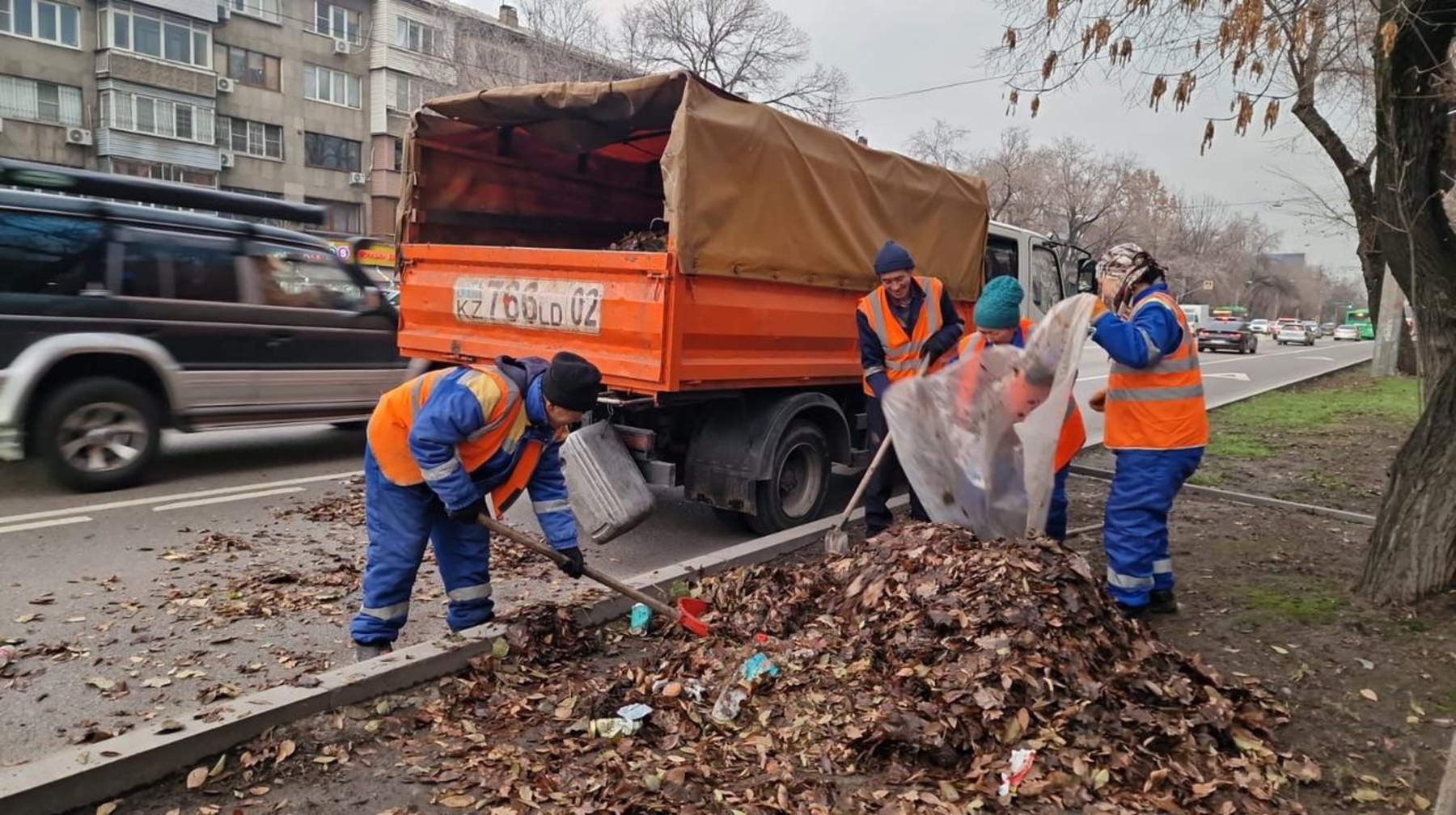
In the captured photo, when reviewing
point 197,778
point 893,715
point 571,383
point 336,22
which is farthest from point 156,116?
point 893,715

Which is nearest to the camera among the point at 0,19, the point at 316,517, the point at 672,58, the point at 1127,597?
the point at 1127,597

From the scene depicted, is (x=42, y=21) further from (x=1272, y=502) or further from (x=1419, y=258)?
(x=1419, y=258)

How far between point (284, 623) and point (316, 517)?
1.93 m

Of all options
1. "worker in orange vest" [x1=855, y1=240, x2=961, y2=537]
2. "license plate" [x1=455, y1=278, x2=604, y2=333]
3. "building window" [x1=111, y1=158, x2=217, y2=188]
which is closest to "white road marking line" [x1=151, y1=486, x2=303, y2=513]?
"license plate" [x1=455, y1=278, x2=604, y2=333]

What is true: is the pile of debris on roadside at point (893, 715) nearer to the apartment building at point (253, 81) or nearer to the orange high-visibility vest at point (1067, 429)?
the orange high-visibility vest at point (1067, 429)

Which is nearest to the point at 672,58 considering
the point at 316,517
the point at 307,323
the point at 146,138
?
the point at 146,138

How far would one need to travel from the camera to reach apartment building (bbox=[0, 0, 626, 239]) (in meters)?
27.8

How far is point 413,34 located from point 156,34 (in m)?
9.77

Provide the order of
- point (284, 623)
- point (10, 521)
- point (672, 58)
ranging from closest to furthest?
point (284, 623)
point (10, 521)
point (672, 58)

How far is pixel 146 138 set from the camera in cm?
3042

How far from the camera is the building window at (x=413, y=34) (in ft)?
121

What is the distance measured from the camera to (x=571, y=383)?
3.46m

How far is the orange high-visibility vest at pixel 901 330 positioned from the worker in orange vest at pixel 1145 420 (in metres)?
1.30

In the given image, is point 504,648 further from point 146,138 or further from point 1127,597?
point 146,138
